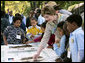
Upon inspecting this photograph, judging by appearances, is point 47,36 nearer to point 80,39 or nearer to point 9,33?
point 80,39

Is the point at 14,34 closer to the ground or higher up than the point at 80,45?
closer to the ground

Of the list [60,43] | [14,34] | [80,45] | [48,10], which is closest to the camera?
[80,45]

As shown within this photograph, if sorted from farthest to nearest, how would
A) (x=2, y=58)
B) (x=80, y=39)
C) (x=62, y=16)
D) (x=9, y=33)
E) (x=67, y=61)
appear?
(x=9, y=33)
(x=62, y=16)
(x=2, y=58)
(x=67, y=61)
(x=80, y=39)

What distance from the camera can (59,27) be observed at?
2.98m

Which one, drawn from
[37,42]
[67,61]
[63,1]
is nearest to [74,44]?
[67,61]

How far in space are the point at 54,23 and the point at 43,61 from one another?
0.65 m

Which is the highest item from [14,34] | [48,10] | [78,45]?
[48,10]

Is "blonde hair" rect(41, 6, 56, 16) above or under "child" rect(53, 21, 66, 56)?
above

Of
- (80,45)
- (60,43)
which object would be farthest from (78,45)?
(60,43)

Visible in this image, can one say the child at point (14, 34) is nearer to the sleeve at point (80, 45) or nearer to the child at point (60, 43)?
the child at point (60, 43)

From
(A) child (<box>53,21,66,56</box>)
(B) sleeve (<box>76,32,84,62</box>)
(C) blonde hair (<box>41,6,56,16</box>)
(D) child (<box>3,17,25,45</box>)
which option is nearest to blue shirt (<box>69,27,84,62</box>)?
(B) sleeve (<box>76,32,84,62</box>)

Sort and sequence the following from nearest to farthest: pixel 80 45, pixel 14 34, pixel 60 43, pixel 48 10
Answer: pixel 80 45, pixel 48 10, pixel 60 43, pixel 14 34

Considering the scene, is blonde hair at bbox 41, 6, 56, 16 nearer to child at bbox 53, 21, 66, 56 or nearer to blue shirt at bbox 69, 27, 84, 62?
child at bbox 53, 21, 66, 56

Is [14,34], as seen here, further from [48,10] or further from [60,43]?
[48,10]
